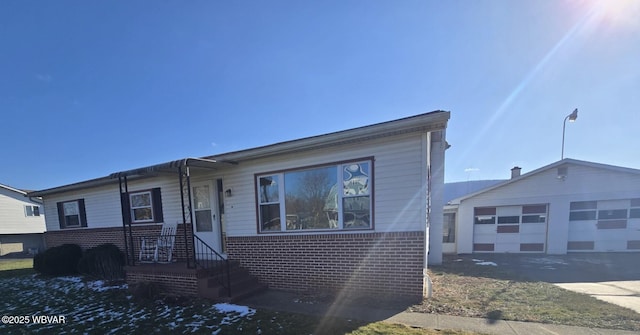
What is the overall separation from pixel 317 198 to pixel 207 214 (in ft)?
11.9

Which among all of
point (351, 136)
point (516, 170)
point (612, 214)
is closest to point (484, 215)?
point (516, 170)

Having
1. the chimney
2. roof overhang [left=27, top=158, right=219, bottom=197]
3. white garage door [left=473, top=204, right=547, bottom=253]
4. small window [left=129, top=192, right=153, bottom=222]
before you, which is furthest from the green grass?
the chimney

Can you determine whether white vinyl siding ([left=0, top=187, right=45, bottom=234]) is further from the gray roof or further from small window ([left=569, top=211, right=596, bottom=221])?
small window ([left=569, top=211, right=596, bottom=221])

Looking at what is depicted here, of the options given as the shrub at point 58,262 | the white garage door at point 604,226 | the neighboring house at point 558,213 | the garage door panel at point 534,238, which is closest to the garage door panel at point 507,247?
the neighboring house at point 558,213

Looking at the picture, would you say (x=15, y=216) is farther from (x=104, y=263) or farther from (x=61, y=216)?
(x=104, y=263)

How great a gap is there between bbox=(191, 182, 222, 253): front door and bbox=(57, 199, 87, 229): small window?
22.7 feet

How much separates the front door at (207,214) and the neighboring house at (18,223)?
68.4 ft

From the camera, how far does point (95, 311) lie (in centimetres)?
502

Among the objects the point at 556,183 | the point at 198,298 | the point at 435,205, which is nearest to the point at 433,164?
the point at 435,205

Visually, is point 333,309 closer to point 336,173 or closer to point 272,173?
point 336,173

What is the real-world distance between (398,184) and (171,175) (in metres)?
6.79

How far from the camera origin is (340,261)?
539 cm

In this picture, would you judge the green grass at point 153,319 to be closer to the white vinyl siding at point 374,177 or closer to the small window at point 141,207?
the white vinyl siding at point 374,177

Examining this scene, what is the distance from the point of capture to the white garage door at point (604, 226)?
35.2 feet
